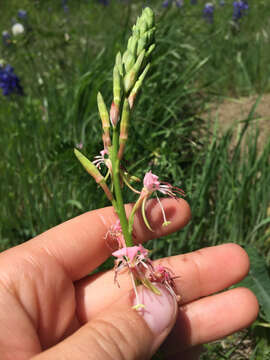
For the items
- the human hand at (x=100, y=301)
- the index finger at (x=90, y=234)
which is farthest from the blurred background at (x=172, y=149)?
the index finger at (x=90, y=234)

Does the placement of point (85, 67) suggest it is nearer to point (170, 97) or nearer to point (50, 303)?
point (170, 97)

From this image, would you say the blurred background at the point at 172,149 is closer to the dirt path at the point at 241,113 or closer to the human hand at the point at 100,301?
the dirt path at the point at 241,113

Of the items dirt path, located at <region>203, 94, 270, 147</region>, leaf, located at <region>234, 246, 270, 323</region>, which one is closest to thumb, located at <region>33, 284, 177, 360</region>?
leaf, located at <region>234, 246, 270, 323</region>

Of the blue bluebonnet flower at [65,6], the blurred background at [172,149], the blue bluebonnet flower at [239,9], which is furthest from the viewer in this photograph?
the blue bluebonnet flower at [65,6]

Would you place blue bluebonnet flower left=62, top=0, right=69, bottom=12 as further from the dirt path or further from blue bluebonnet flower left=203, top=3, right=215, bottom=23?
the dirt path

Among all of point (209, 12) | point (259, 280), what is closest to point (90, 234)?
point (259, 280)

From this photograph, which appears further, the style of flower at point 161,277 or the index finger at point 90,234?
the index finger at point 90,234
